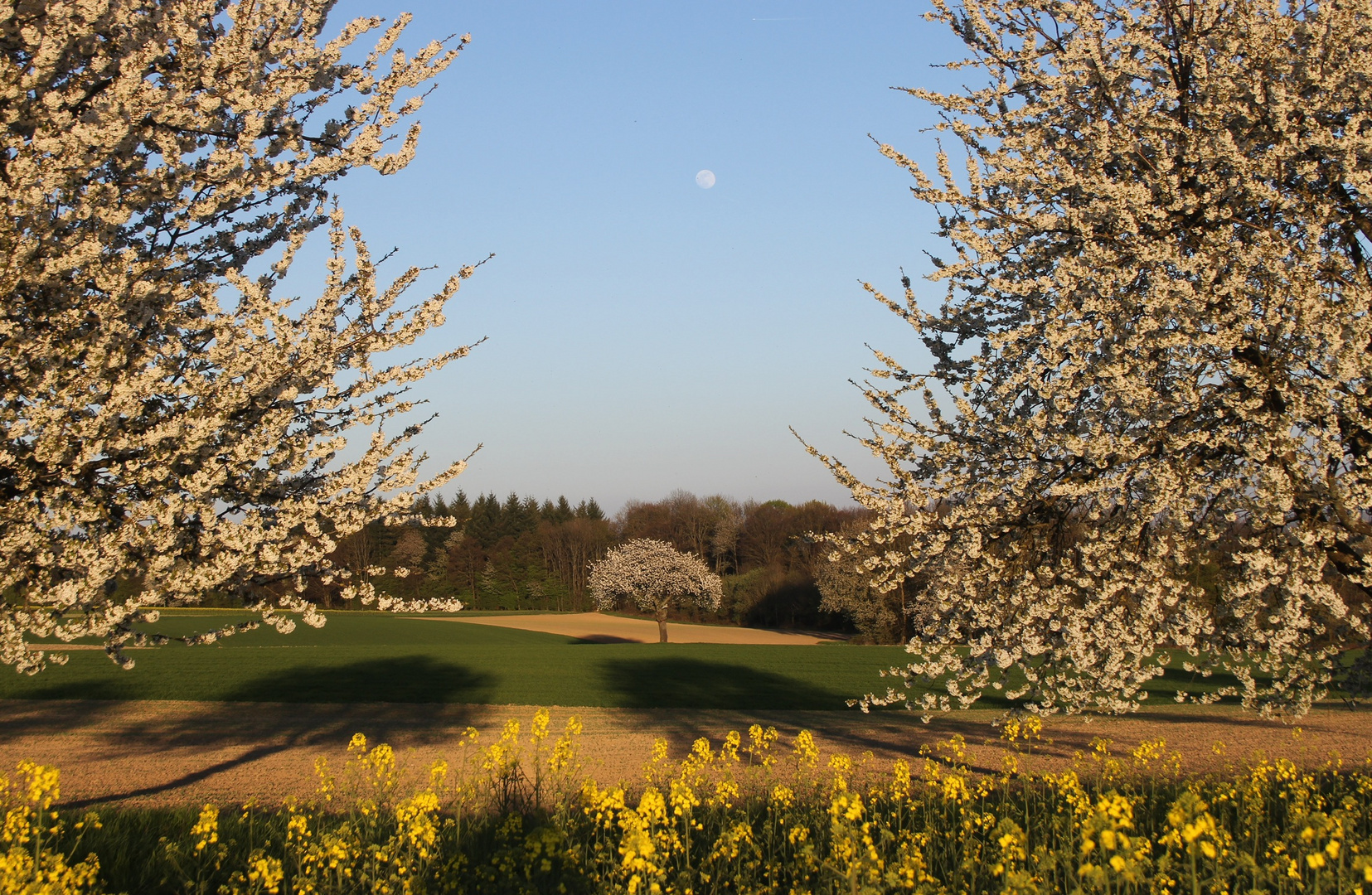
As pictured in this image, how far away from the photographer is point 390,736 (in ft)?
59.9

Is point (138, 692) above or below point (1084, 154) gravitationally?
below

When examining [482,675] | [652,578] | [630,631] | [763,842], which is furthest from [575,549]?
[763,842]

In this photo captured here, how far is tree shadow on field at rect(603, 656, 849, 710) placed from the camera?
24.9 m

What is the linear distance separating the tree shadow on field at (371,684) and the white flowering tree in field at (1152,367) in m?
19.0

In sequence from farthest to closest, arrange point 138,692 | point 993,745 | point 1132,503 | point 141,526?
1. point 138,692
2. point 993,745
3. point 1132,503
4. point 141,526

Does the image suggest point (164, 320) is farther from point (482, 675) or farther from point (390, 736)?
point (482, 675)

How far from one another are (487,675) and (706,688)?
802 centimetres

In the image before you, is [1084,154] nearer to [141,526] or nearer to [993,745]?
[141,526]

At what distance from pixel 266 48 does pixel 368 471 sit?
11.9 ft

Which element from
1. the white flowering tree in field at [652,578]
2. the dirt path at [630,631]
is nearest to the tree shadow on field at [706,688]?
the white flowering tree in field at [652,578]

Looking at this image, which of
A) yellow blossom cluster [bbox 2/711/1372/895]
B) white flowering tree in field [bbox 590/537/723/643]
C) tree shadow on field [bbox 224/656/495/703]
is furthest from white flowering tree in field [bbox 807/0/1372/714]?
white flowering tree in field [bbox 590/537/723/643]

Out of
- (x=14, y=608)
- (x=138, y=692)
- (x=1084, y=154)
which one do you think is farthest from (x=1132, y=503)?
(x=138, y=692)

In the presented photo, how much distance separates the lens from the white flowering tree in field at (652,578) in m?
54.4

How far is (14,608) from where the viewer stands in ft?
22.6
